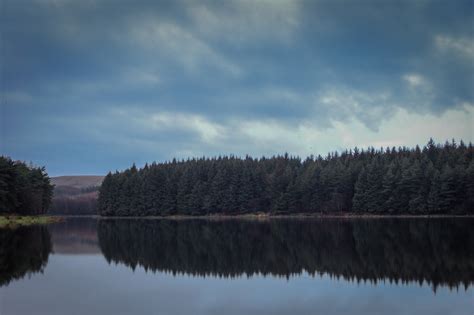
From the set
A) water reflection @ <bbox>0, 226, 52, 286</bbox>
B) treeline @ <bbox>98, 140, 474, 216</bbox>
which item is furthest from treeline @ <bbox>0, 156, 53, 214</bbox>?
water reflection @ <bbox>0, 226, 52, 286</bbox>

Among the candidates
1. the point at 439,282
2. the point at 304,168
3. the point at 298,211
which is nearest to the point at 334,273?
the point at 439,282

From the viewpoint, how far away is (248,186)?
124938 millimetres

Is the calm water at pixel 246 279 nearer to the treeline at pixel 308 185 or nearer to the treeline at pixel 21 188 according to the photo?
the treeline at pixel 21 188

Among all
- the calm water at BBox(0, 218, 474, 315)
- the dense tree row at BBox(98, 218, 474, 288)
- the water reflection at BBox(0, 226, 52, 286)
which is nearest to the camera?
the calm water at BBox(0, 218, 474, 315)

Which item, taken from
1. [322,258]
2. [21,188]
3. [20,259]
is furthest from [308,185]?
[20,259]

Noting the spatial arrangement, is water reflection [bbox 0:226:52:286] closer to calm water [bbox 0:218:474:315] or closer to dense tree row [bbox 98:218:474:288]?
calm water [bbox 0:218:474:315]

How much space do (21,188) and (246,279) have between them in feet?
259

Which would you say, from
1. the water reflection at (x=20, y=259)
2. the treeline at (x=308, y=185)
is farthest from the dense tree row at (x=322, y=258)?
the treeline at (x=308, y=185)

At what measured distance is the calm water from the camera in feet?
56.3

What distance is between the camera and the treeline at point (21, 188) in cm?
8343

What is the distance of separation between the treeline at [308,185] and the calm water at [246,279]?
216ft

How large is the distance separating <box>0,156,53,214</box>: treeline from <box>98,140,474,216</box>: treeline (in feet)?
114

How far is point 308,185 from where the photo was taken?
11581 cm

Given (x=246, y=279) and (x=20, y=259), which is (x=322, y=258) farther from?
(x=20, y=259)
